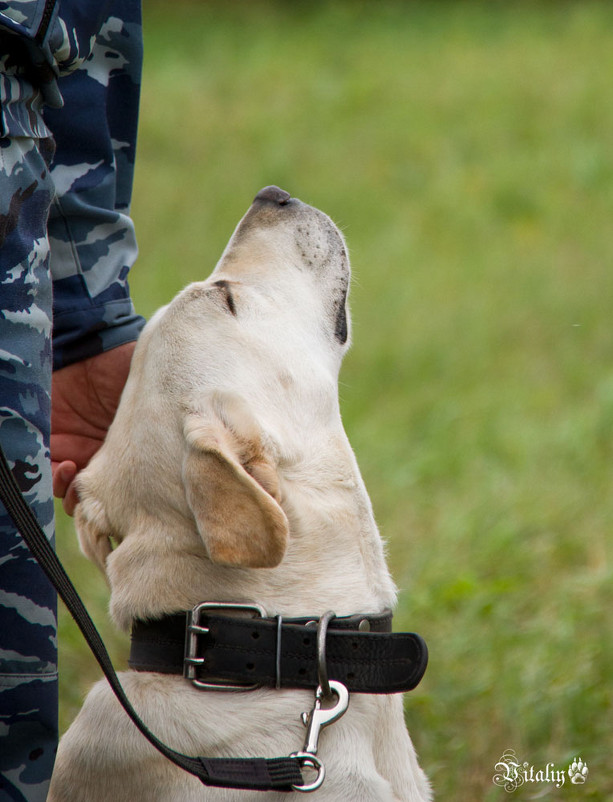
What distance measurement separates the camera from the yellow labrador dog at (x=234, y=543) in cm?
211

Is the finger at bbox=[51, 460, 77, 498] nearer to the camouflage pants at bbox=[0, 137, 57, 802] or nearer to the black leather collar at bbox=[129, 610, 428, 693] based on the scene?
the camouflage pants at bbox=[0, 137, 57, 802]

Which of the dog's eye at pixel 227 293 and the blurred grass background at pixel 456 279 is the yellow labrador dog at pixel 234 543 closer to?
the dog's eye at pixel 227 293

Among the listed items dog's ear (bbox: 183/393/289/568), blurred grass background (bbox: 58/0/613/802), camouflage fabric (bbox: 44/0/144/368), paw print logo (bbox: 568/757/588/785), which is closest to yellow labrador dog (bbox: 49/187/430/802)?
dog's ear (bbox: 183/393/289/568)

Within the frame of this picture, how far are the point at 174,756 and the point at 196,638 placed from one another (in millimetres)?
254

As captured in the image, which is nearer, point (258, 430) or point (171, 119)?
point (258, 430)

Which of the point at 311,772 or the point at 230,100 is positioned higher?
the point at 311,772

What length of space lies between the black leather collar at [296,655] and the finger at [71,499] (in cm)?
57

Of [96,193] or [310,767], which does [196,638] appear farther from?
[96,193]

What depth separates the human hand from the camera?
9.55 feet

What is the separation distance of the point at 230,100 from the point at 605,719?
10.8m

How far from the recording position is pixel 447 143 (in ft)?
35.4

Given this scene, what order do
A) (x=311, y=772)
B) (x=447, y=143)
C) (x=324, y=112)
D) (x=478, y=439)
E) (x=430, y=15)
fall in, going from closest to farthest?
1. (x=311, y=772)
2. (x=478, y=439)
3. (x=447, y=143)
4. (x=324, y=112)
5. (x=430, y=15)

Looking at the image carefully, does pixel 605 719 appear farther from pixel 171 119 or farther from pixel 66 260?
pixel 171 119

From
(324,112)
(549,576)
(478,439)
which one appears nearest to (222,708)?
(549,576)
